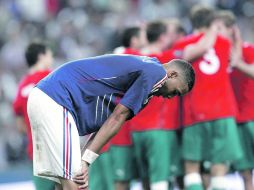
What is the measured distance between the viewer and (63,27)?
1772 centimetres

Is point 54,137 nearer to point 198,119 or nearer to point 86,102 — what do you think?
point 86,102

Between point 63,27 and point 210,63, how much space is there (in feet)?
28.9

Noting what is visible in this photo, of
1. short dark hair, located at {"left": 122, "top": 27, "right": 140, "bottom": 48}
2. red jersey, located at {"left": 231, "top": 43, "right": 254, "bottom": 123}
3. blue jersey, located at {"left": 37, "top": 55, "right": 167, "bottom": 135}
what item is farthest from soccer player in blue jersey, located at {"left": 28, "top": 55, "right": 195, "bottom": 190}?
short dark hair, located at {"left": 122, "top": 27, "right": 140, "bottom": 48}

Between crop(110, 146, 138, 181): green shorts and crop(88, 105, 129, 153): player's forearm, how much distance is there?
136 inches

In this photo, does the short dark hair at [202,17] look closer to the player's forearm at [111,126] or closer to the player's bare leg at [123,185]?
the player's bare leg at [123,185]

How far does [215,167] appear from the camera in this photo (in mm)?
9328

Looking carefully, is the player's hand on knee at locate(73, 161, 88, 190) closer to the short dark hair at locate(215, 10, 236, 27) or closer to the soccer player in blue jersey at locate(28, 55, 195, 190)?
the soccer player in blue jersey at locate(28, 55, 195, 190)

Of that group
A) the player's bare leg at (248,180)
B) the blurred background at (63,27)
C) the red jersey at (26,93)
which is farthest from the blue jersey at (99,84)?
the blurred background at (63,27)

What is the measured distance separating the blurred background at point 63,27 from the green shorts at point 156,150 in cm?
619

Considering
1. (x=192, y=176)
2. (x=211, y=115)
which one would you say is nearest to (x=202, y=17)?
(x=211, y=115)

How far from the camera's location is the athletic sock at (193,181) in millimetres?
9305

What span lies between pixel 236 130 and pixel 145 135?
3.11 feet

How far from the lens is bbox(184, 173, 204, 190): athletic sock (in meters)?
9.30

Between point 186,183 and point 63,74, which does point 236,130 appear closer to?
point 186,183
